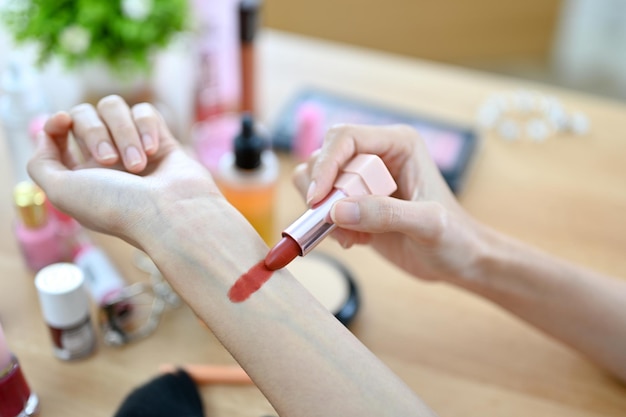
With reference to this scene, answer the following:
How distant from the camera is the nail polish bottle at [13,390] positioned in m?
0.56

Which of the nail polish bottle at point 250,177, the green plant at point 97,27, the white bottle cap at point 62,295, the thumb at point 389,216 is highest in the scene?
the green plant at point 97,27

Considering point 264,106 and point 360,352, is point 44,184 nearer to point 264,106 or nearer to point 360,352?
point 360,352

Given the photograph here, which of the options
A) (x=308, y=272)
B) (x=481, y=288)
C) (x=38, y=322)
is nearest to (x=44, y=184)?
(x=38, y=322)

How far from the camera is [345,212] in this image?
54 cm

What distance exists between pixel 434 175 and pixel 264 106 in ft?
1.52

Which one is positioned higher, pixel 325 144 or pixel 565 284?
pixel 325 144

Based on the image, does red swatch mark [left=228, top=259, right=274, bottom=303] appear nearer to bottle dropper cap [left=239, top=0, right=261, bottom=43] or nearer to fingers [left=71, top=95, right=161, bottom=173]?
fingers [left=71, top=95, right=161, bottom=173]

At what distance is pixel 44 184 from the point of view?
23.4 inches

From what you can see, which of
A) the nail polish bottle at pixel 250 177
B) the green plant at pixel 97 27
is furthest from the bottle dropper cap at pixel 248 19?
the nail polish bottle at pixel 250 177

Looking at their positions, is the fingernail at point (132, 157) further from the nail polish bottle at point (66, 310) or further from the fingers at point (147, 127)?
the nail polish bottle at point (66, 310)

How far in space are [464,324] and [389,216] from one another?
24 cm

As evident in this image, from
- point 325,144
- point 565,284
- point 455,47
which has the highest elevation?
point 325,144

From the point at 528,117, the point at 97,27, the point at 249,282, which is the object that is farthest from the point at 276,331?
the point at 528,117

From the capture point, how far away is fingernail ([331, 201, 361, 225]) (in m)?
Result: 0.54
